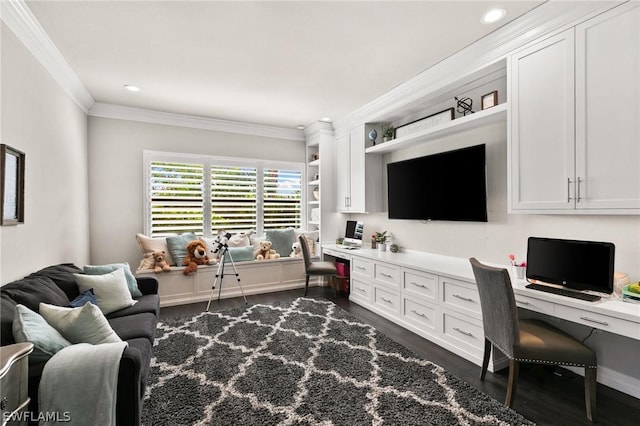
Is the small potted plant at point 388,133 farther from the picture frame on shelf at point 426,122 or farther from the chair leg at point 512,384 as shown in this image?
the chair leg at point 512,384

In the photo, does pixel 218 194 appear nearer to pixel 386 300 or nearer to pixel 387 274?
pixel 387 274

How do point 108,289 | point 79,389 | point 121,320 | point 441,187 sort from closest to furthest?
1. point 79,389
2. point 121,320
3. point 108,289
4. point 441,187

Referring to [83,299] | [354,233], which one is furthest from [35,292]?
[354,233]

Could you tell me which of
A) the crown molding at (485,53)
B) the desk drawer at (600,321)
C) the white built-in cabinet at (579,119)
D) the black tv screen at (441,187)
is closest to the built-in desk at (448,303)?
the desk drawer at (600,321)

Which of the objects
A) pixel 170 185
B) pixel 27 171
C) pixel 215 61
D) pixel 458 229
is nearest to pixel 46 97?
pixel 27 171

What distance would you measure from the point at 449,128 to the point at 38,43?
3.70 meters

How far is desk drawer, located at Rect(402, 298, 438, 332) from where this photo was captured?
2.95m

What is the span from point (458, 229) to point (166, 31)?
3.36 meters

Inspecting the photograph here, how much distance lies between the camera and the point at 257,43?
2.59 metres

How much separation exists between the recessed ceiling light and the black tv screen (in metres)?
1.06

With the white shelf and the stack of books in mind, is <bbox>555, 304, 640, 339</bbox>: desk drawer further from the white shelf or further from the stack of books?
the white shelf

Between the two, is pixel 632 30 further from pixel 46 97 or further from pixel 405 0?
pixel 46 97

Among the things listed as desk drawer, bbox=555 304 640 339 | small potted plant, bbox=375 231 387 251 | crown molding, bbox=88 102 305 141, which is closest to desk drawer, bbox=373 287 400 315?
small potted plant, bbox=375 231 387 251

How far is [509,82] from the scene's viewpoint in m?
2.47
